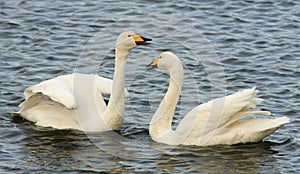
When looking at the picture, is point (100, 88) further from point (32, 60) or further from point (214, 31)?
point (214, 31)

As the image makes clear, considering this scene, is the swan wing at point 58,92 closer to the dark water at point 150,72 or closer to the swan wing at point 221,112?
the dark water at point 150,72

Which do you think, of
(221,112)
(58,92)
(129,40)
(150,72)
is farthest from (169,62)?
(150,72)

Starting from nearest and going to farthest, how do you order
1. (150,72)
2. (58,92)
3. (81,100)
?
1. (58,92)
2. (81,100)
3. (150,72)

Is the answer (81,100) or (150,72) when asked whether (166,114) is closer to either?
(81,100)

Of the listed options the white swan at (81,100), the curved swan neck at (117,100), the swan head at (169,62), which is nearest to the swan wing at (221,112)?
the swan head at (169,62)

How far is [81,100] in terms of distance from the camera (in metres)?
13.0

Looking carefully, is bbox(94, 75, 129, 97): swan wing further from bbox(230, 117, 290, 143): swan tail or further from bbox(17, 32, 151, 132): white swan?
bbox(230, 117, 290, 143): swan tail

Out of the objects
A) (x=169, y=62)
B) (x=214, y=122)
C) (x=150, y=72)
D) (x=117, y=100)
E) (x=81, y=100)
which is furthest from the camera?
(x=150, y=72)

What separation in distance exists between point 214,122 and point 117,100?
169 cm

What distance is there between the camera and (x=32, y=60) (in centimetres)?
1540

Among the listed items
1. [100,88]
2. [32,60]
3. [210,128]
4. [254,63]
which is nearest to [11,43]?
[32,60]

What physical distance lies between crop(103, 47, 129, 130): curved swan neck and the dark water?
21 centimetres

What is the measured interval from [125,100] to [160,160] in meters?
2.29

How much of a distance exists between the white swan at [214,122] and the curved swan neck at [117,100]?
1.79ft
